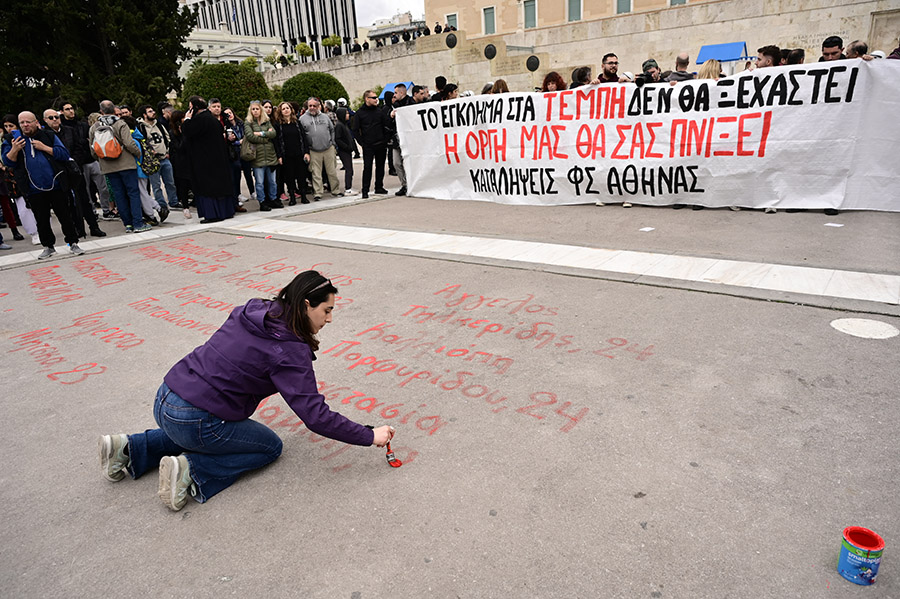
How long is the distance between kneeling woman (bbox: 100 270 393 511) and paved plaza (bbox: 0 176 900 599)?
14 centimetres

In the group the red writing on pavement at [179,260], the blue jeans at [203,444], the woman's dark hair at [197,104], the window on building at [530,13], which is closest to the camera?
the blue jeans at [203,444]

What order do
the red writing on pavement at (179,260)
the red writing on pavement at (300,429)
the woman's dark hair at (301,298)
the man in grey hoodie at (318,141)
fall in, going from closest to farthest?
the woman's dark hair at (301,298) → the red writing on pavement at (300,429) → the red writing on pavement at (179,260) → the man in grey hoodie at (318,141)

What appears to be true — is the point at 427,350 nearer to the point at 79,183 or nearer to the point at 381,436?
the point at 381,436

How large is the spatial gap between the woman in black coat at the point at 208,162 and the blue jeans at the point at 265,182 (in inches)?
24.1

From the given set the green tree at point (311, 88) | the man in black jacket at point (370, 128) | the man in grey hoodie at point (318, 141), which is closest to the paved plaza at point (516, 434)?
the man in grey hoodie at point (318, 141)

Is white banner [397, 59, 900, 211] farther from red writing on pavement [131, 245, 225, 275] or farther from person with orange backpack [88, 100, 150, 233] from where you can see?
person with orange backpack [88, 100, 150, 233]

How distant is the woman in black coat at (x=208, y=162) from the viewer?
9789 mm

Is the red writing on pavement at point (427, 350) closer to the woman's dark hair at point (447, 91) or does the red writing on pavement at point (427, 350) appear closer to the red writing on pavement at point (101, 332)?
the red writing on pavement at point (101, 332)

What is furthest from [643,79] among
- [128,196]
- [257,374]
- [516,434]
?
[128,196]

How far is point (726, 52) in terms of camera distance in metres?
22.3

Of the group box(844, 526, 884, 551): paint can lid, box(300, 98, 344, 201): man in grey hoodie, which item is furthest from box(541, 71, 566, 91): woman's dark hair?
box(844, 526, 884, 551): paint can lid

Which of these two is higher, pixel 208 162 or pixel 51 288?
pixel 208 162

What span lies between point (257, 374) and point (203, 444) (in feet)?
1.42

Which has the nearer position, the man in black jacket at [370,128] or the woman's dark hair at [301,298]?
the woman's dark hair at [301,298]
